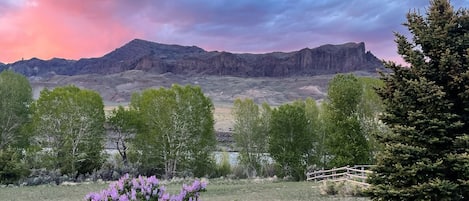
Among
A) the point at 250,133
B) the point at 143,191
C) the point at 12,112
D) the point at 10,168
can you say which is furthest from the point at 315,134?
the point at 143,191

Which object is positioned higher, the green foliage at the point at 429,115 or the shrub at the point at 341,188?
the green foliage at the point at 429,115

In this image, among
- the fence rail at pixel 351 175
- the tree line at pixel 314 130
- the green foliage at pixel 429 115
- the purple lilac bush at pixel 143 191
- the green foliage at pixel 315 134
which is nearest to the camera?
the purple lilac bush at pixel 143 191

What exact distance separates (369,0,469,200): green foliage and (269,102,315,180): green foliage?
99.5ft

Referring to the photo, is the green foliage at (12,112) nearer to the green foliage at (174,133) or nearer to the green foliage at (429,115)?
the green foliage at (174,133)

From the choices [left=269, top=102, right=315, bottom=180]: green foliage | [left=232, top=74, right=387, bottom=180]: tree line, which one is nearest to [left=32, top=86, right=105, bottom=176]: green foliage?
[left=232, top=74, right=387, bottom=180]: tree line

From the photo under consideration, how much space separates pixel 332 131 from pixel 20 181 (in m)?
25.0

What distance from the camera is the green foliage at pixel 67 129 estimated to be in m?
40.2

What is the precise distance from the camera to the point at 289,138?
44.9 meters

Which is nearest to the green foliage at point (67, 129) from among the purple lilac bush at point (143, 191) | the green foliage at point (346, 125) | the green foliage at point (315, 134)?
the green foliage at point (315, 134)

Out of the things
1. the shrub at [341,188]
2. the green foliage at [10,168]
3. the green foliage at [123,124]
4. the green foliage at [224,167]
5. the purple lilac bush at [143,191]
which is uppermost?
the purple lilac bush at [143,191]

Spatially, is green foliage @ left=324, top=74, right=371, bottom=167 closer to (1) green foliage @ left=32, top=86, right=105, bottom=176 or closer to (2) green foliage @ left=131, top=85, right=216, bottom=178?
(2) green foliage @ left=131, top=85, right=216, bottom=178

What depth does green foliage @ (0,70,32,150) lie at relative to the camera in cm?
4306

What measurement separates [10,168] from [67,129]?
5273 mm

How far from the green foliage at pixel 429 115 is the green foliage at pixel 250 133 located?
3287 cm
